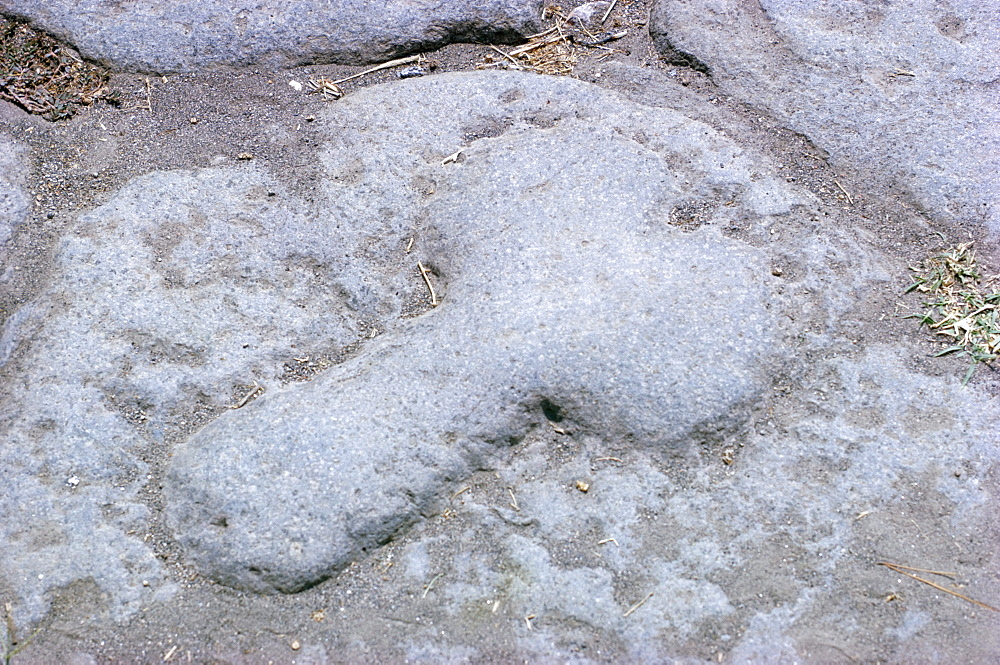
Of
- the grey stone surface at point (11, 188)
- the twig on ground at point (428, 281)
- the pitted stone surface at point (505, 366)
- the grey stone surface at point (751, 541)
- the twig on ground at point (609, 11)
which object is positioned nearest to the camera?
the grey stone surface at point (751, 541)

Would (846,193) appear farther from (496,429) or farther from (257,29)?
(257,29)

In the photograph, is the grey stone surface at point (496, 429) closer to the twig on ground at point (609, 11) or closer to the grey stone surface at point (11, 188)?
the grey stone surface at point (11, 188)

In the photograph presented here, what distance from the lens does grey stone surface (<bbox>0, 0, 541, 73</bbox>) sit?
2.96 meters

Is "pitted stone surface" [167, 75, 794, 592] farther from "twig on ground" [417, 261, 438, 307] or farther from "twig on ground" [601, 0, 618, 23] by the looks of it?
"twig on ground" [601, 0, 618, 23]

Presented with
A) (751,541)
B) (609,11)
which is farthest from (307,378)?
(609,11)

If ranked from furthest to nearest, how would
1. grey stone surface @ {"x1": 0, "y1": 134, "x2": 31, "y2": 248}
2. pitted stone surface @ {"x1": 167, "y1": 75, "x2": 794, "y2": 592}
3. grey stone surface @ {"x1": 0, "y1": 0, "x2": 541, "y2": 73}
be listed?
grey stone surface @ {"x1": 0, "y1": 0, "x2": 541, "y2": 73}, grey stone surface @ {"x1": 0, "y1": 134, "x2": 31, "y2": 248}, pitted stone surface @ {"x1": 167, "y1": 75, "x2": 794, "y2": 592}

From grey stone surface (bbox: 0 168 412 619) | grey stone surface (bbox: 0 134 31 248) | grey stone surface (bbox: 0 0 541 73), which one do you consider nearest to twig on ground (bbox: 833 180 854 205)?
grey stone surface (bbox: 0 0 541 73)

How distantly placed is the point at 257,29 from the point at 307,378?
4.85 ft

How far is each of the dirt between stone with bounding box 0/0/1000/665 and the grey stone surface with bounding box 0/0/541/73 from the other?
9 cm

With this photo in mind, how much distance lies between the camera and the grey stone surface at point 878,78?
259cm

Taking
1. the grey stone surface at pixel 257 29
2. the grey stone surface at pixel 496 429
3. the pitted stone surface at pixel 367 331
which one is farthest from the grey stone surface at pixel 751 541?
the grey stone surface at pixel 257 29

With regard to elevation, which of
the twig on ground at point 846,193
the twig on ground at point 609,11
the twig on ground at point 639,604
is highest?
the twig on ground at point 609,11

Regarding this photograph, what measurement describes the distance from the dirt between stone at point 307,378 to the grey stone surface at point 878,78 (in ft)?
0.27

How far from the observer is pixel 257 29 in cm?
301
